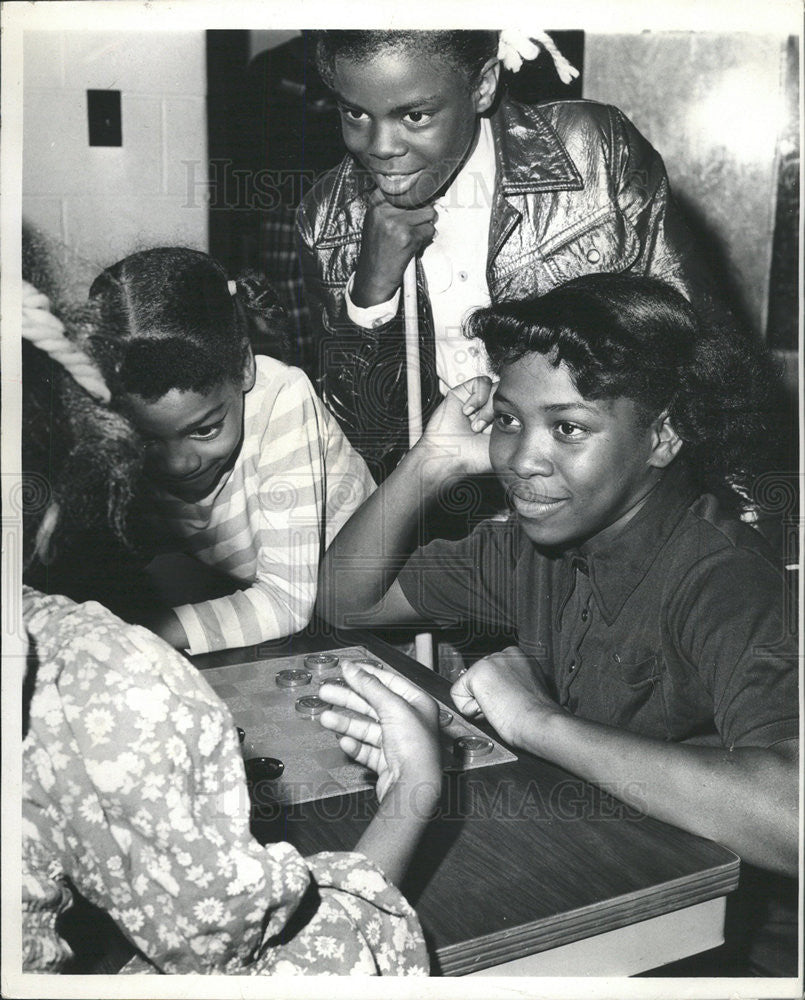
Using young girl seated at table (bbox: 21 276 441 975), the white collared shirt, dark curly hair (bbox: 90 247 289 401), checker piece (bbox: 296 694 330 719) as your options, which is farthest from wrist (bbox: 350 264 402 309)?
checker piece (bbox: 296 694 330 719)

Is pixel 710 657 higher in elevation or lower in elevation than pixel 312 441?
lower

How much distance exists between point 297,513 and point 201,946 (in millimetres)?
602

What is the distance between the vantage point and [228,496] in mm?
1287

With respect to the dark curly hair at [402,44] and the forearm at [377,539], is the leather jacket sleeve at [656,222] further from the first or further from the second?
the forearm at [377,539]

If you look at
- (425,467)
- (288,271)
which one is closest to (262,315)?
(288,271)

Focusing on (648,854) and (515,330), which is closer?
(648,854)

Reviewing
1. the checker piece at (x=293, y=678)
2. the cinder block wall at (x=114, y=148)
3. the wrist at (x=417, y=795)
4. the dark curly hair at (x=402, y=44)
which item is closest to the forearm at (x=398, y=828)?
the wrist at (x=417, y=795)

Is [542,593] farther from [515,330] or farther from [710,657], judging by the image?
[515,330]

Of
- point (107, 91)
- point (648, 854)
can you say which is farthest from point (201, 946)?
point (107, 91)

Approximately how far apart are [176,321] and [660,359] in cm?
63

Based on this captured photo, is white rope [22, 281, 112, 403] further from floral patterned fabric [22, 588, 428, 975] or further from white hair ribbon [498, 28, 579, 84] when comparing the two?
white hair ribbon [498, 28, 579, 84]

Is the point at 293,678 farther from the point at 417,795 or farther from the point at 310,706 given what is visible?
the point at 417,795

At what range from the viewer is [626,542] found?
1.27 meters

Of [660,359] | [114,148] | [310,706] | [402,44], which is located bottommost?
[310,706]
